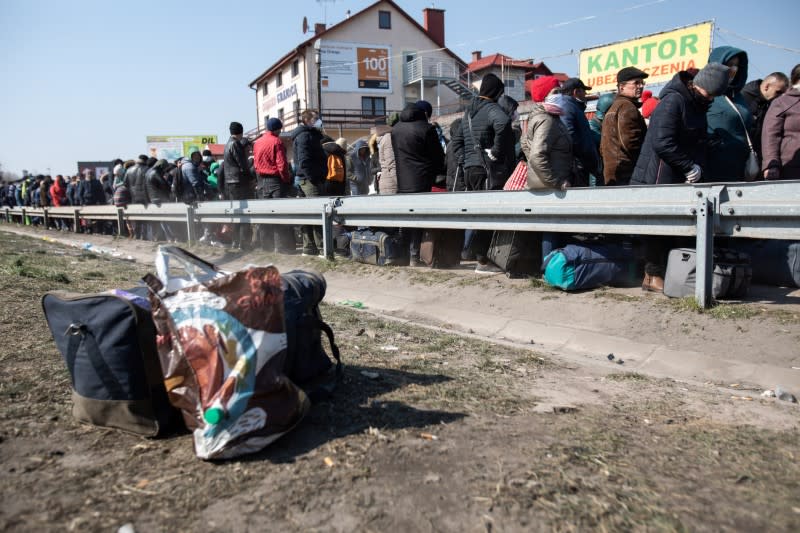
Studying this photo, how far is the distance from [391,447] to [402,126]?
6.21 meters

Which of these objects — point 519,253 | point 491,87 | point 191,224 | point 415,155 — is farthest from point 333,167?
point 519,253

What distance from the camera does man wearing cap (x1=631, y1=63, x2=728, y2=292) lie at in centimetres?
543

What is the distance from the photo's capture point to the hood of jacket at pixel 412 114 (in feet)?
27.2

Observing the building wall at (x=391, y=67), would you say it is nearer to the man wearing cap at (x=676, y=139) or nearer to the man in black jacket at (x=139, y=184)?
the man in black jacket at (x=139, y=184)

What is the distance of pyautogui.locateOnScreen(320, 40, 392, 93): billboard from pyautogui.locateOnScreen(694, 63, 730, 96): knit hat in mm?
45387

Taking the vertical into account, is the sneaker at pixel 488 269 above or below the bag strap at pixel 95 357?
below

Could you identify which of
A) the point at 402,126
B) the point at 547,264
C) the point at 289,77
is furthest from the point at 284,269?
the point at 289,77

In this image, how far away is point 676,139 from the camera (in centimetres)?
545

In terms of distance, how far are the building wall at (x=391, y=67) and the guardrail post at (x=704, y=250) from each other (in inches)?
1772

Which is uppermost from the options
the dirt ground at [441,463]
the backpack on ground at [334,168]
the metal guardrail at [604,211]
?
the backpack on ground at [334,168]

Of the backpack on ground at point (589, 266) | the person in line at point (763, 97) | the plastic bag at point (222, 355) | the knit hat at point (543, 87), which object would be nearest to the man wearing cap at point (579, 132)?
the knit hat at point (543, 87)

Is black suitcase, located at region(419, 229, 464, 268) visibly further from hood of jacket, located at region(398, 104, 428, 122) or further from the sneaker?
hood of jacket, located at region(398, 104, 428, 122)

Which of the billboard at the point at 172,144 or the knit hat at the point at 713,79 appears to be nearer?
the knit hat at the point at 713,79

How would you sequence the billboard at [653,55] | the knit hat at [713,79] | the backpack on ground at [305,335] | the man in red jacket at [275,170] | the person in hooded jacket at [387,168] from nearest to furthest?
the backpack on ground at [305,335], the knit hat at [713,79], the person in hooded jacket at [387,168], the man in red jacket at [275,170], the billboard at [653,55]
